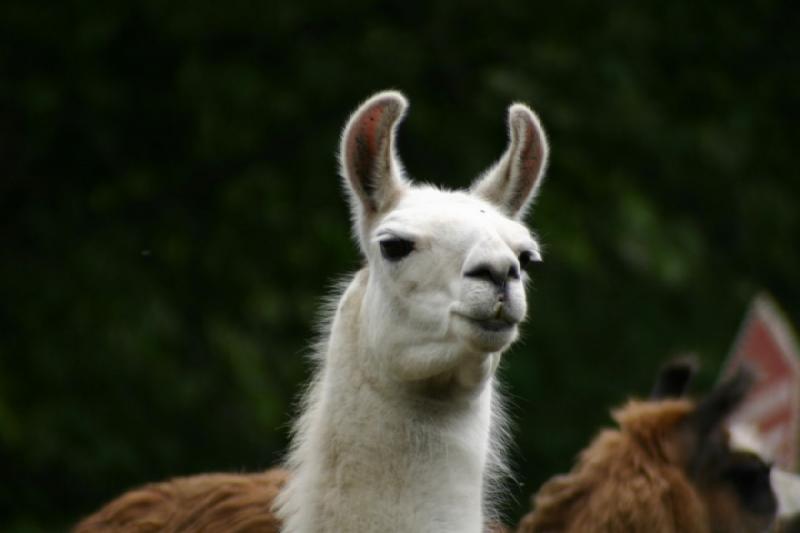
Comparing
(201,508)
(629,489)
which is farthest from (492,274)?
(201,508)

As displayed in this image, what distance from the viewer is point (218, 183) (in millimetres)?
11969

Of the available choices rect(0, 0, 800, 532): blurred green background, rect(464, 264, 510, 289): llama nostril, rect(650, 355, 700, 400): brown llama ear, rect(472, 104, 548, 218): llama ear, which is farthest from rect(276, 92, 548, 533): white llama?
rect(0, 0, 800, 532): blurred green background

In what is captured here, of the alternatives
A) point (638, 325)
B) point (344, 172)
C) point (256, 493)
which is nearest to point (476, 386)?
point (344, 172)

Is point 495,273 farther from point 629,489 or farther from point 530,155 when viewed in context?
point 629,489

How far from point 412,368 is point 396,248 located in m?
0.34

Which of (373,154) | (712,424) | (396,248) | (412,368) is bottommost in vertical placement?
(712,424)

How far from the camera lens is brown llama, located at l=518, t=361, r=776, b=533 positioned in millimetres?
5949

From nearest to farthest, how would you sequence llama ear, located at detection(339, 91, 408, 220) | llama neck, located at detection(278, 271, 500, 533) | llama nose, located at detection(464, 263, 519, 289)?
llama nose, located at detection(464, 263, 519, 289) → llama neck, located at detection(278, 271, 500, 533) → llama ear, located at detection(339, 91, 408, 220)

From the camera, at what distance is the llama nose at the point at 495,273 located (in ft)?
15.1

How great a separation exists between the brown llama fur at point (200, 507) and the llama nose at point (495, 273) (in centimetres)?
128

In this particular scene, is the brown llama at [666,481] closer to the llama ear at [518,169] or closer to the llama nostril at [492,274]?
the llama ear at [518,169]

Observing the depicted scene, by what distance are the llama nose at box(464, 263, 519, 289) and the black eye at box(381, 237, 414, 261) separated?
25 cm

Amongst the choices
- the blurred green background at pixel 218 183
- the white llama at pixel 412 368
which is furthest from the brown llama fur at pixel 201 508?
the blurred green background at pixel 218 183

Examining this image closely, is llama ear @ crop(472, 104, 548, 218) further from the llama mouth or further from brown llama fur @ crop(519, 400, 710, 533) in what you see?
brown llama fur @ crop(519, 400, 710, 533)
